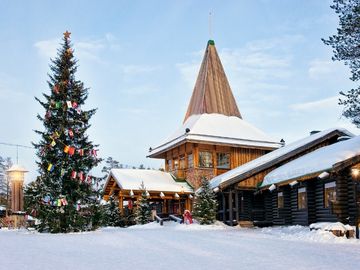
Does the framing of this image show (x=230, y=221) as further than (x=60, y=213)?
Yes

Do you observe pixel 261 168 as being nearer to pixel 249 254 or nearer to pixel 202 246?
pixel 202 246

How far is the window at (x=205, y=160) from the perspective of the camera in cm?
3625

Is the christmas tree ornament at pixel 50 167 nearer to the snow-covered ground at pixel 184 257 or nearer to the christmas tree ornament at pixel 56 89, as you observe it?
the christmas tree ornament at pixel 56 89

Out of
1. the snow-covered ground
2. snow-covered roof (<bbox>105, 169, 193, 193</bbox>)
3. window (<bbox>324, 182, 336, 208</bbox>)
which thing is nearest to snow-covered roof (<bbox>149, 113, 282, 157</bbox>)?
snow-covered roof (<bbox>105, 169, 193, 193</bbox>)

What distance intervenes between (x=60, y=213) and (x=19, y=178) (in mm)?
10120

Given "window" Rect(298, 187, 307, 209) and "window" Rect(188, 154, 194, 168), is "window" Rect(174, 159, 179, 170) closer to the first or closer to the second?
"window" Rect(188, 154, 194, 168)

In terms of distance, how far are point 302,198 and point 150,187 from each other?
12.2 m

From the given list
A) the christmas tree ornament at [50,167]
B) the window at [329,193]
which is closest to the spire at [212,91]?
the christmas tree ornament at [50,167]

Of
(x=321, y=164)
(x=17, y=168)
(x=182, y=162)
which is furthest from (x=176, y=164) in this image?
(x=321, y=164)

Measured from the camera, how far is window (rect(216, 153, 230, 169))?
→ 3703 centimetres

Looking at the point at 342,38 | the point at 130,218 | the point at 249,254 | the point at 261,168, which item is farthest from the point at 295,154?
the point at 249,254

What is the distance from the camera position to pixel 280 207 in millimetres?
27594

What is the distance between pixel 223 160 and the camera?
37469mm

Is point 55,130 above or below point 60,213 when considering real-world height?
above
